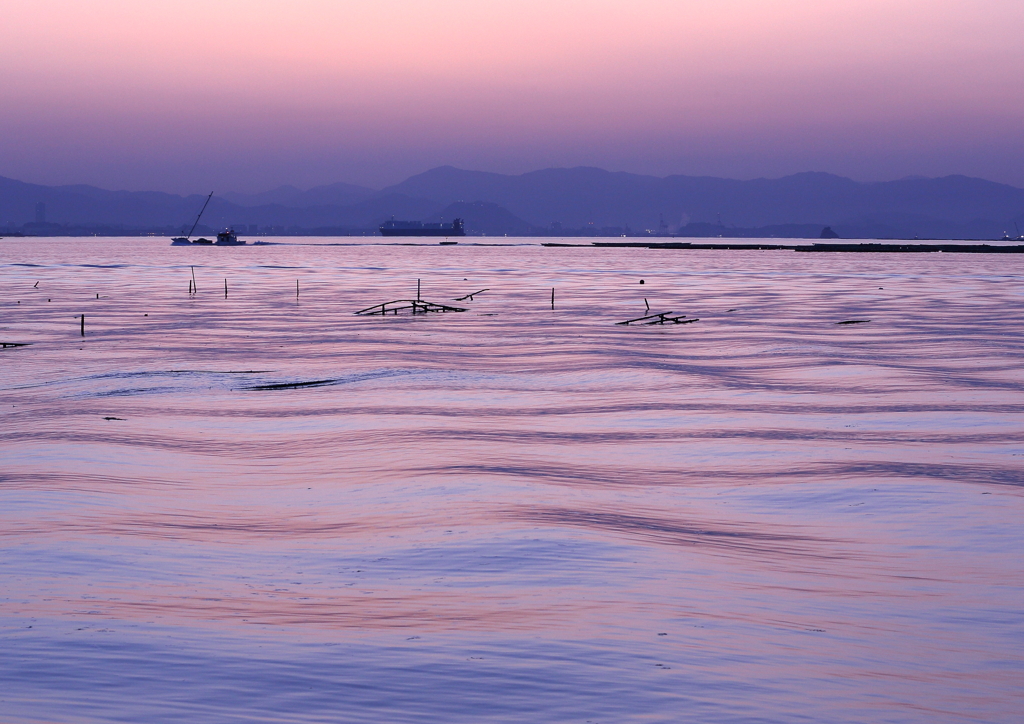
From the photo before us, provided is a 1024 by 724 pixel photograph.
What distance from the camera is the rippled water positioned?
7.49 metres

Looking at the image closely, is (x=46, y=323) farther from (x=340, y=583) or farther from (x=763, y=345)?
(x=340, y=583)

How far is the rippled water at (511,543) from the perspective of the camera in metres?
7.49

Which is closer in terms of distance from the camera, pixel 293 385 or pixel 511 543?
pixel 511 543

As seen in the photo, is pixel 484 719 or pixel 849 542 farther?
pixel 849 542

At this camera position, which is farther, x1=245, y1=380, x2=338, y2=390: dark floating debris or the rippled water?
x1=245, y1=380, x2=338, y2=390: dark floating debris

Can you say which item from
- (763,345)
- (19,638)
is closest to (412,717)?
(19,638)

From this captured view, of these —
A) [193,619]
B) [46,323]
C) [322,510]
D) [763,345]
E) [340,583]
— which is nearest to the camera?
[193,619]

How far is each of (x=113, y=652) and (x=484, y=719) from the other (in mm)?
3012

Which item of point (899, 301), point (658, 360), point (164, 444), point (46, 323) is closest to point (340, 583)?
point (164, 444)

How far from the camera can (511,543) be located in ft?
36.4

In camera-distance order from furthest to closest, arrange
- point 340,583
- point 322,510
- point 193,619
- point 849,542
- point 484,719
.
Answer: point 322,510 < point 849,542 < point 340,583 < point 193,619 < point 484,719

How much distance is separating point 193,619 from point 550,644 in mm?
2999

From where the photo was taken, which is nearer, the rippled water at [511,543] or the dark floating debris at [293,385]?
the rippled water at [511,543]

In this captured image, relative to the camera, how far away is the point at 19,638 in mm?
8109
